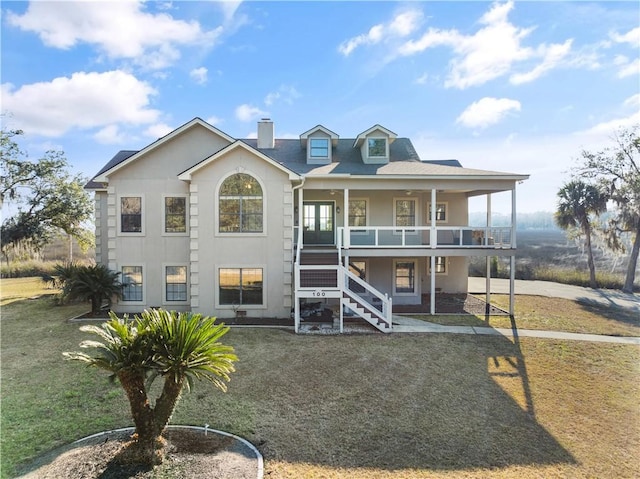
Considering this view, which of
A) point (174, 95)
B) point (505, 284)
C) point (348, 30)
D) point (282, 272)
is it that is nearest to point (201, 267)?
point (282, 272)

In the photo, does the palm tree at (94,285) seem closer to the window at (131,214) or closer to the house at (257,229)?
the house at (257,229)

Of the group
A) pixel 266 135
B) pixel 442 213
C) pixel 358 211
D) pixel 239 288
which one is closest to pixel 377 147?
pixel 358 211

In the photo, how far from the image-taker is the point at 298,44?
14.3 m

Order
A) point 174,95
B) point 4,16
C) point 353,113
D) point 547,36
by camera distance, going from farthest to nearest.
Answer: point 353,113, point 174,95, point 547,36, point 4,16

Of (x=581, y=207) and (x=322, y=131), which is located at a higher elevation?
(x=322, y=131)

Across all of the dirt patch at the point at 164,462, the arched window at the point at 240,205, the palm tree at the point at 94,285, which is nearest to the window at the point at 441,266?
the arched window at the point at 240,205

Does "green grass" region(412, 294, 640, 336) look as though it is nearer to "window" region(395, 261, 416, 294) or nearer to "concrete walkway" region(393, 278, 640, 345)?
"concrete walkway" region(393, 278, 640, 345)

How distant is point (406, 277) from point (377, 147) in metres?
6.49

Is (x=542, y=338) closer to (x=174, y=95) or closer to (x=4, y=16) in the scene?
(x=174, y=95)

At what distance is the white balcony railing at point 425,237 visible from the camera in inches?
541

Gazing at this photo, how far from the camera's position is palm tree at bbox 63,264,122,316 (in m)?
13.1

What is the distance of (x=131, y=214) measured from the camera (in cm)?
1389

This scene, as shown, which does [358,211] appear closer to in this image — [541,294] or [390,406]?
[390,406]

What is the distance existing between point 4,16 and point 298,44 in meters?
9.83
